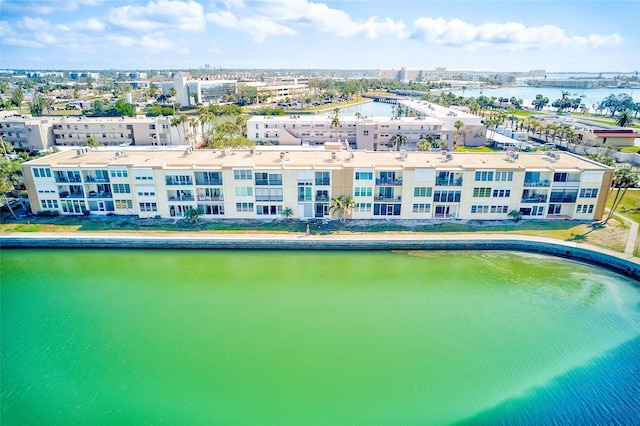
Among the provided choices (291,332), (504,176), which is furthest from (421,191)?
(291,332)

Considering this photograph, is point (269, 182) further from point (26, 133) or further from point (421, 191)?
point (26, 133)

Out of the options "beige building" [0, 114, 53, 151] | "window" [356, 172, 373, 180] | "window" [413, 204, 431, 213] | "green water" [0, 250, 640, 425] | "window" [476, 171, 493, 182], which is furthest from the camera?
"beige building" [0, 114, 53, 151]

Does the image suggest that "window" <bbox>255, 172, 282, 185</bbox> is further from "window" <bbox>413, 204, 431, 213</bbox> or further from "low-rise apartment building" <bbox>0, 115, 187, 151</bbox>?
"low-rise apartment building" <bbox>0, 115, 187, 151</bbox>

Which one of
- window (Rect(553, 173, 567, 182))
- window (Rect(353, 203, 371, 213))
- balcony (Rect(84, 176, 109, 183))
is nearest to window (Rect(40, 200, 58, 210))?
balcony (Rect(84, 176, 109, 183))

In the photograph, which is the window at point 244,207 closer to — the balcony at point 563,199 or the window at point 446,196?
the window at point 446,196

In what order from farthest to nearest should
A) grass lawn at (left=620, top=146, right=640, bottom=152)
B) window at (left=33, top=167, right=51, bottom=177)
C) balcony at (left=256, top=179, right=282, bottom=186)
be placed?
grass lawn at (left=620, top=146, right=640, bottom=152) < window at (left=33, top=167, right=51, bottom=177) < balcony at (left=256, top=179, right=282, bottom=186)

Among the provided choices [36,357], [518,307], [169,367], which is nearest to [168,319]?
[169,367]
